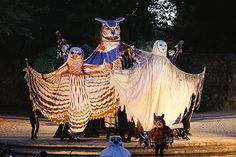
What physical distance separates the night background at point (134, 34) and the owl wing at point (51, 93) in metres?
9.59

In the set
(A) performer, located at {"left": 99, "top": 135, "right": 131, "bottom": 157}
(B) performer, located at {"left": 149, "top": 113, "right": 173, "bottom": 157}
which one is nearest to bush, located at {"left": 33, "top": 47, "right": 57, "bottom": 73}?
(B) performer, located at {"left": 149, "top": 113, "right": 173, "bottom": 157}

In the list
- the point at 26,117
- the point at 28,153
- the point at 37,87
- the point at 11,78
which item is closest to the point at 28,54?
the point at 11,78

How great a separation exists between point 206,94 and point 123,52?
13850mm

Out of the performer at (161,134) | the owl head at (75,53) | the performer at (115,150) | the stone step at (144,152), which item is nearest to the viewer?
the performer at (115,150)

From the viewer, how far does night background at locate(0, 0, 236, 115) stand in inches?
1101

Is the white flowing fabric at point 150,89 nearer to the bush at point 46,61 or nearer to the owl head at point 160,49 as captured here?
the owl head at point 160,49

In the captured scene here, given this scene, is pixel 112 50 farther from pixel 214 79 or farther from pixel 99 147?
pixel 214 79

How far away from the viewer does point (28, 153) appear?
1314 centimetres

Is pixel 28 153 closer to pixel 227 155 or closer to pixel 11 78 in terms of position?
pixel 227 155

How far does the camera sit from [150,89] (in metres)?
14.2

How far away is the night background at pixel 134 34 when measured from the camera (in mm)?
27969

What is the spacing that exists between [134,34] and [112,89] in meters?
16.7

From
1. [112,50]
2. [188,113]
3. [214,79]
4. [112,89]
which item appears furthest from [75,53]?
[214,79]

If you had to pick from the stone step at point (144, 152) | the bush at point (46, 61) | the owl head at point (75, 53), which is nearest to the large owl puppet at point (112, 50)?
the owl head at point (75, 53)
